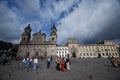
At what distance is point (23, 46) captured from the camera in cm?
4819

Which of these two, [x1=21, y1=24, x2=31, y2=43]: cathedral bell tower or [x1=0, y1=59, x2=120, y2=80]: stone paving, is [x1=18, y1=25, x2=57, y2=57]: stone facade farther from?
[x1=0, y1=59, x2=120, y2=80]: stone paving

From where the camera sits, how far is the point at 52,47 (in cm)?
4731

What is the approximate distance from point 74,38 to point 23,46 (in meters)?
35.5

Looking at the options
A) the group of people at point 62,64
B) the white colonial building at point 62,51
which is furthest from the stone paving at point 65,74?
the white colonial building at point 62,51

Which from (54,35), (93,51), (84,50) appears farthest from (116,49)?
(54,35)

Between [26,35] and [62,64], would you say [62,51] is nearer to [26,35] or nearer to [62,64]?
[26,35]

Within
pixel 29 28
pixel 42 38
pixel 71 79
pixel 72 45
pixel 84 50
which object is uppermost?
pixel 29 28

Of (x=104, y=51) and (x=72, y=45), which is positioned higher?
(x=72, y=45)

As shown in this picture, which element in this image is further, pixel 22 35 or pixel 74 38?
pixel 74 38

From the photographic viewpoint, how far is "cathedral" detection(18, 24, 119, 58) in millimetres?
46938

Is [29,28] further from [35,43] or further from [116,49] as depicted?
[116,49]

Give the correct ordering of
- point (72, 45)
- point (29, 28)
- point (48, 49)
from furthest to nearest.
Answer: point (72, 45) < point (29, 28) < point (48, 49)

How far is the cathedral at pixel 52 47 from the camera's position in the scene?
4694cm

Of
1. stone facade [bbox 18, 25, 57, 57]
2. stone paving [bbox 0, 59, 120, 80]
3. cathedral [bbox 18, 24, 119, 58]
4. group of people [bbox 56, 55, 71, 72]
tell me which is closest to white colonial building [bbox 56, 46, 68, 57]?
cathedral [bbox 18, 24, 119, 58]
